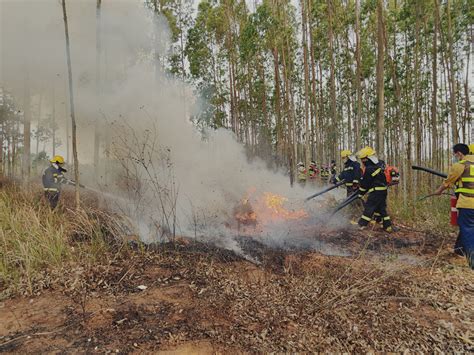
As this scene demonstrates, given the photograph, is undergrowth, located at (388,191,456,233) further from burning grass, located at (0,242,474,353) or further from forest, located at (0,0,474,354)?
burning grass, located at (0,242,474,353)

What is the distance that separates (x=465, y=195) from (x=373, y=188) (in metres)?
2.32

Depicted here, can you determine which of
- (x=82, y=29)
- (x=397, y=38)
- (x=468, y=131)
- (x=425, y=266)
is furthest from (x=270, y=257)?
(x=468, y=131)

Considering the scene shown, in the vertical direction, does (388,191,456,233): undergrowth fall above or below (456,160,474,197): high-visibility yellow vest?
below

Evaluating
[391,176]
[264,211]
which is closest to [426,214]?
[391,176]

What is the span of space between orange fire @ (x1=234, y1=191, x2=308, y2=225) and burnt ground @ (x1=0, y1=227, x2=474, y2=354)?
327 centimetres

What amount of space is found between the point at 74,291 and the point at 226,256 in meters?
2.29

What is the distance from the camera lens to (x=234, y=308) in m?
3.37

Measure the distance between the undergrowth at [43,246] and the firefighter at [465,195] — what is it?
221 inches

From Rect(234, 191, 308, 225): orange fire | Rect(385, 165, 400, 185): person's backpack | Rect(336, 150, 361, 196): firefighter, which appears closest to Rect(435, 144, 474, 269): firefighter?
Rect(385, 165, 400, 185): person's backpack

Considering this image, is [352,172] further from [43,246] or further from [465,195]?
[43,246]

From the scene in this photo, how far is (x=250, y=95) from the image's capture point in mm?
20531

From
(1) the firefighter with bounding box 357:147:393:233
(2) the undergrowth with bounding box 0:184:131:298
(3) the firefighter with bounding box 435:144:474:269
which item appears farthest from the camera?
(1) the firefighter with bounding box 357:147:393:233

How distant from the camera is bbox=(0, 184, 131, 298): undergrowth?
384cm

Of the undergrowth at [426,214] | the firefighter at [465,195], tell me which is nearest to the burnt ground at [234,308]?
the firefighter at [465,195]
